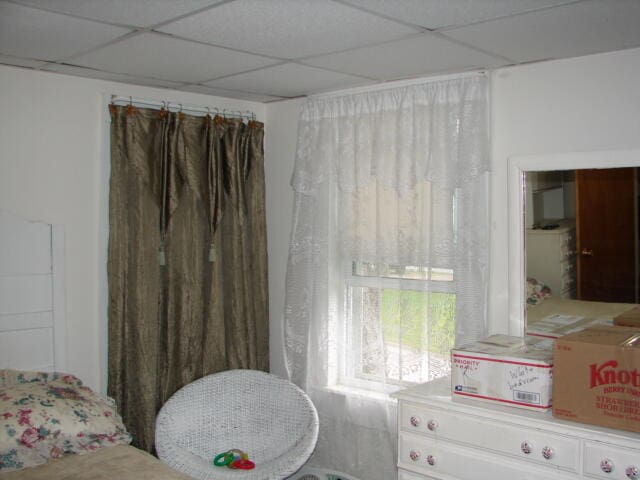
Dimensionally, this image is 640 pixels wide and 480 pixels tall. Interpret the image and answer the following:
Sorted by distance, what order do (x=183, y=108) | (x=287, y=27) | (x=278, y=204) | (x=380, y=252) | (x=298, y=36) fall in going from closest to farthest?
(x=287, y=27)
(x=298, y=36)
(x=380, y=252)
(x=183, y=108)
(x=278, y=204)

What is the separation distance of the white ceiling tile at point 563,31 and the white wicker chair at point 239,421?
76.8 inches

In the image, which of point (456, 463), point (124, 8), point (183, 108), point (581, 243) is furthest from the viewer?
point (183, 108)

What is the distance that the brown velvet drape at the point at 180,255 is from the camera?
3.37 metres

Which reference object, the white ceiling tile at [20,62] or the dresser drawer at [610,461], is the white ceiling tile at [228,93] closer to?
the white ceiling tile at [20,62]

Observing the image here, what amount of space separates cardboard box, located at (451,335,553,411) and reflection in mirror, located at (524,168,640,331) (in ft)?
0.96

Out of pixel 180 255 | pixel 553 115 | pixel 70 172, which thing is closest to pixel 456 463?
pixel 553 115

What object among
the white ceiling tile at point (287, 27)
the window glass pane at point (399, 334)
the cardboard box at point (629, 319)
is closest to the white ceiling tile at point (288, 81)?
the white ceiling tile at point (287, 27)

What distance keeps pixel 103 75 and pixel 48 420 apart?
5.32 feet

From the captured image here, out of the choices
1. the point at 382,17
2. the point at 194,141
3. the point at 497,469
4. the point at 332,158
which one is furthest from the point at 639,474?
the point at 194,141

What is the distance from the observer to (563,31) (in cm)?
242

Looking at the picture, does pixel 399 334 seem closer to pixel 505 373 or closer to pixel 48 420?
pixel 505 373

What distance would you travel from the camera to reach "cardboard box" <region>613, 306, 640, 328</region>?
265cm

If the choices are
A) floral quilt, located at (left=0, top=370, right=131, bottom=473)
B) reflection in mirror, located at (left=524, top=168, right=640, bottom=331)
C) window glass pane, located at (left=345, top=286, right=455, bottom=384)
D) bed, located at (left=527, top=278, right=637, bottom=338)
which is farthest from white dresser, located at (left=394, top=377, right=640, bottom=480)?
floral quilt, located at (left=0, top=370, right=131, bottom=473)

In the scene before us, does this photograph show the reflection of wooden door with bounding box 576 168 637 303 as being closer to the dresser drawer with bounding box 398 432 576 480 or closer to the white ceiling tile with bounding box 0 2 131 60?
the dresser drawer with bounding box 398 432 576 480
